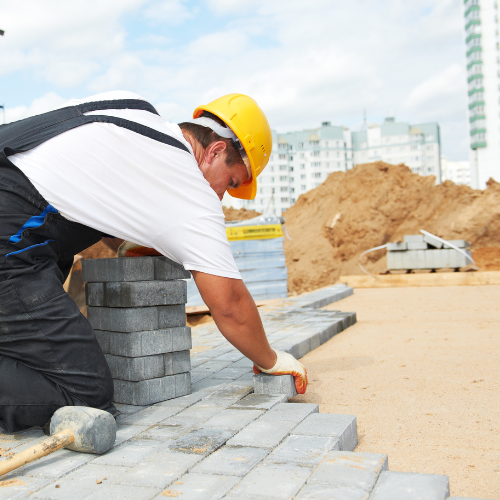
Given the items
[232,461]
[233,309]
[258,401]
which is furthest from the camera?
[258,401]

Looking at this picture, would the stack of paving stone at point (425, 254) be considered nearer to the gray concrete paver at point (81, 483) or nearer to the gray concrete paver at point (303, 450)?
the gray concrete paver at point (303, 450)

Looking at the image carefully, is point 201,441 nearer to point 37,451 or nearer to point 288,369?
point 37,451

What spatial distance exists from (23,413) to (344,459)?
143 cm

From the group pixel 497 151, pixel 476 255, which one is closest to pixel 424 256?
pixel 476 255

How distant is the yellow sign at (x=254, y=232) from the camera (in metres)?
9.02

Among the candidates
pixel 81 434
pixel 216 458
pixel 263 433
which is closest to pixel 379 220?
pixel 263 433

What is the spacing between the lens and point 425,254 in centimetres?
1280

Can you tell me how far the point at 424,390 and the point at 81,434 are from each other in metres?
2.17

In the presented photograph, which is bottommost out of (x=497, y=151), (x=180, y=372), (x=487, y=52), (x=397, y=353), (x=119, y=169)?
(x=397, y=353)

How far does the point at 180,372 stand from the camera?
2.91 m

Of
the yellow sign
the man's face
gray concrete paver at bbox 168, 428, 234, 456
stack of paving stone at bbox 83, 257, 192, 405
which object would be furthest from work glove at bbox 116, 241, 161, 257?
the yellow sign

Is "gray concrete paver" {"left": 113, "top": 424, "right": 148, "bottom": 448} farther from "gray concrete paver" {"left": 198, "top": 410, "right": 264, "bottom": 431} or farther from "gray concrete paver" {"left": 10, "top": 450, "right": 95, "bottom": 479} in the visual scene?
"gray concrete paver" {"left": 198, "top": 410, "right": 264, "bottom": 431}

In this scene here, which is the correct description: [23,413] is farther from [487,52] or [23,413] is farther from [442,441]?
[487,52]

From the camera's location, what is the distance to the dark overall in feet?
7.41
